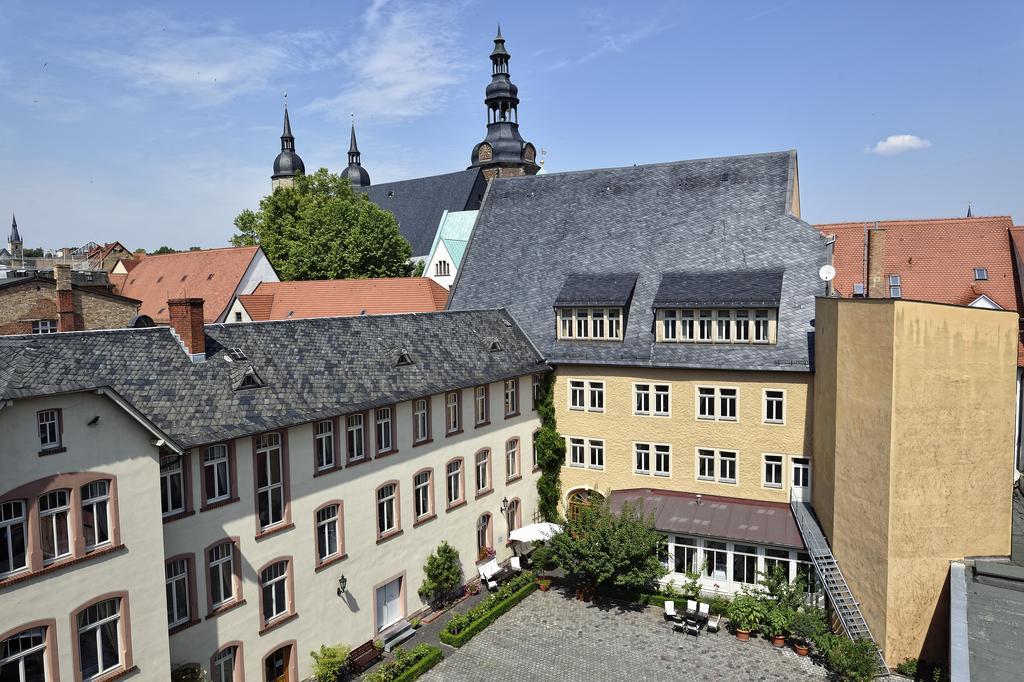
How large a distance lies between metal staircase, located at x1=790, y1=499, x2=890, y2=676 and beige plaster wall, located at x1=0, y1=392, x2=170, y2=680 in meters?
18.0

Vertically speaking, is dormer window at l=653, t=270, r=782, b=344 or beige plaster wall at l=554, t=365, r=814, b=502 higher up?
dormer window at l=653, t=270, r=782, b=344

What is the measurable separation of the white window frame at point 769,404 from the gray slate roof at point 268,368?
888cm

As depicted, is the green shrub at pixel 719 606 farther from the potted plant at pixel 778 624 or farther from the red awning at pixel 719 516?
the red awning at pixel 719 516

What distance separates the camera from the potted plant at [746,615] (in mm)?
23031

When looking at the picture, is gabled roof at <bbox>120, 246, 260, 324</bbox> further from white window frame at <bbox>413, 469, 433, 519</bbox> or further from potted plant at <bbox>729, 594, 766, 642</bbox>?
potted plant at <bbox>729, 594, 766, 642</bbox>

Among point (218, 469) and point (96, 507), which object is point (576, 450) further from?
point (96, 507)

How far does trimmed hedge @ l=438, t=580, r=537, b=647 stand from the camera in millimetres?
22875

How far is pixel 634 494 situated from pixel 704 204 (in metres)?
13.0

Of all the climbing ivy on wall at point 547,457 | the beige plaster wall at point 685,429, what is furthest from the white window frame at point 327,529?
the beige plaster wall at point 685,429

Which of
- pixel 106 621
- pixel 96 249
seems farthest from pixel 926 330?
pixel 96 249

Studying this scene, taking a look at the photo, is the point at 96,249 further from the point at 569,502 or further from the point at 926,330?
the point at 926,330

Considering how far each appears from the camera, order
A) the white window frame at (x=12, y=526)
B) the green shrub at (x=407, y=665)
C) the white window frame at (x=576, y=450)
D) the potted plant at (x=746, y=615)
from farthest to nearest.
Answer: the white window frame at (x=576, y=450)
the potted plant at (x=746, y=615)
the green shrub at (x=407, y=665)
the white window frame at (x=12, y=526)

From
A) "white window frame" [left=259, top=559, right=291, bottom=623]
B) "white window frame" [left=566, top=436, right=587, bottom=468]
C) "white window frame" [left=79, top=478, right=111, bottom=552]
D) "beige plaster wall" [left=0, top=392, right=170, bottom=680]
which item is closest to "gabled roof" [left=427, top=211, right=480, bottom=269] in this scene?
"white window frame" [left=566, top=436, right=587, bottom=468]

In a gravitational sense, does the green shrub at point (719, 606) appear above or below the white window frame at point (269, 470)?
below
